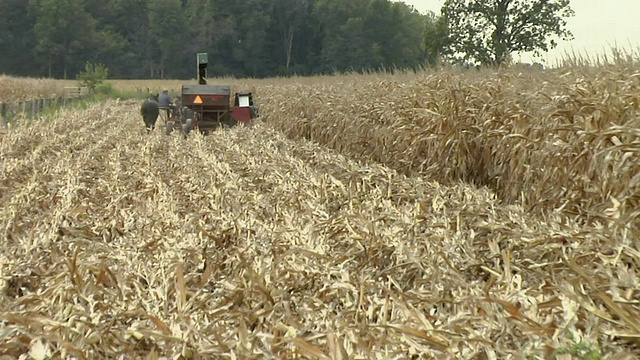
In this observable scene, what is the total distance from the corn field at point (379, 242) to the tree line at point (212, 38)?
62.3 meters

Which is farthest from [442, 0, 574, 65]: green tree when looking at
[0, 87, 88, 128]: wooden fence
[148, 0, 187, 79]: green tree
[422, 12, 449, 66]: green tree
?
[148, 0, 187, 79]: green tree

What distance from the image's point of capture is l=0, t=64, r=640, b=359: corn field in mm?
3332

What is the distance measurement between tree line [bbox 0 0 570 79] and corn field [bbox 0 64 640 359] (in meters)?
62.3

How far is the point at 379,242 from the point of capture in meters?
4.94

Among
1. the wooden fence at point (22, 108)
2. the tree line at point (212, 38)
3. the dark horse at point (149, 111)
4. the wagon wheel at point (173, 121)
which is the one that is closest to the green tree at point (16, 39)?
the tree line at point (212, 38)

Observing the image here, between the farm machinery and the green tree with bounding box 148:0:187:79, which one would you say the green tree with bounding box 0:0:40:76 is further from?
the farm machinery

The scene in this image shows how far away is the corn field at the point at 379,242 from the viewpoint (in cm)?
333

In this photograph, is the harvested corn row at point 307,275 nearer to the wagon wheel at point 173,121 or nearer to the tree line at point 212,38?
the wagon wheel at point 173,121

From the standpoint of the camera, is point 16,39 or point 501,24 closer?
point 501,24

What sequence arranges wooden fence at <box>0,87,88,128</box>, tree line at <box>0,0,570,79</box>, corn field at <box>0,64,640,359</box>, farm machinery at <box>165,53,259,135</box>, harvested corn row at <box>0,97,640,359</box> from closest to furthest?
harvested corn row at <box>0,97,640,359</box> → corn field at <box>0,64,640,359</box> → farm machinery at <box>165,53,259,135</box> → wooden fence at <box>0,87,88,128</box> → tree line at <box>0,0,570,79</box>

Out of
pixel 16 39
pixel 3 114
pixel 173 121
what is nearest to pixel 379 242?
pixel 173 121

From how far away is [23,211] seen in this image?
23.2 feet

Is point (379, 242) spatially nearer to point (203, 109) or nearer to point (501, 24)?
point (203, 109)

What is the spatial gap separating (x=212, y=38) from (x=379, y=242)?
7657 cm
